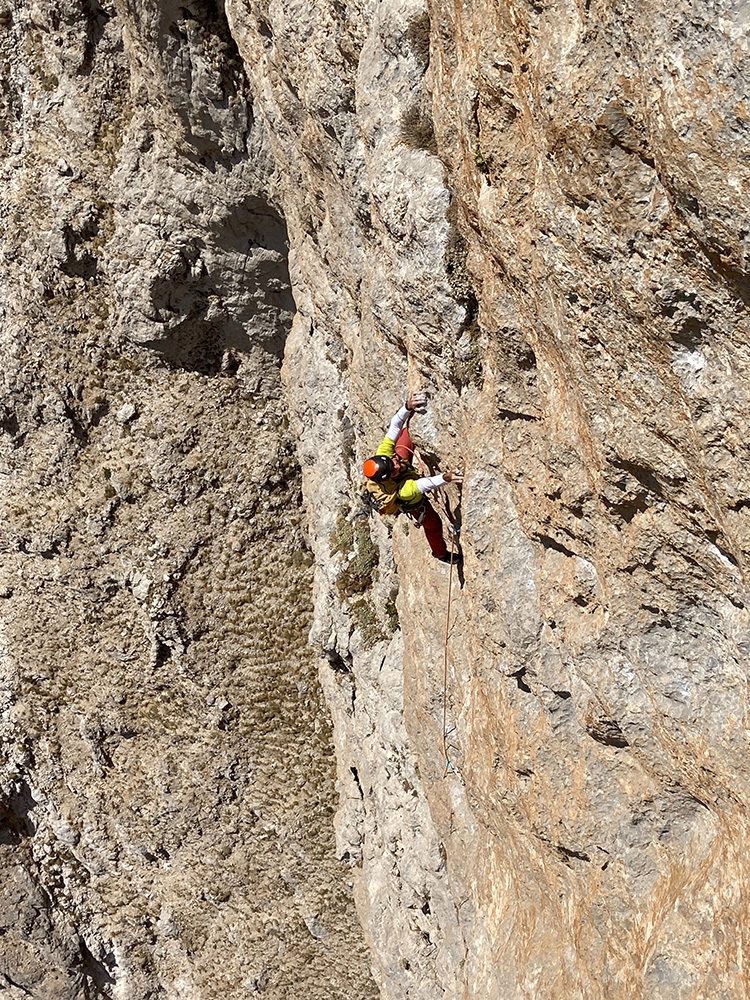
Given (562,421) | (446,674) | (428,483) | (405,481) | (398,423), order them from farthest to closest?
(446,674)
(398,423)
(405,481)
(428,483)
(562,421)

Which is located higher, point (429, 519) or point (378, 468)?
point (378, 468)

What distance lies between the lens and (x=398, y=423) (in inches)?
503

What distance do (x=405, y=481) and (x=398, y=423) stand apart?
3.54 feet

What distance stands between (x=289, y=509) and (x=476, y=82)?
14674 mm

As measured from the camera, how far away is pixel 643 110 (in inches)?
254

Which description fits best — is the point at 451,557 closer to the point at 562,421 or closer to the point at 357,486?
the point at 562,421

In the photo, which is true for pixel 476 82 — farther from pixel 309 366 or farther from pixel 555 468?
pixel 309 366

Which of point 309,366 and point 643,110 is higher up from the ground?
point 643,110

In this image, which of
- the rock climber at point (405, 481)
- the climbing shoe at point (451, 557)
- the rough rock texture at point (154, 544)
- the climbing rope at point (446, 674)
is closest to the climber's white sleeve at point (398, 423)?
the rock climber at point (405, 481)

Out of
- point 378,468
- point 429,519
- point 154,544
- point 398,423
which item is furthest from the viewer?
point 154,544

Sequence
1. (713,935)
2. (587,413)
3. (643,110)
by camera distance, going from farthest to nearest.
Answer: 1. (587,413)
2. (713,935)
3. (643,110)

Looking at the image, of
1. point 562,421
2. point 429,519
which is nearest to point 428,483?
point 429,519

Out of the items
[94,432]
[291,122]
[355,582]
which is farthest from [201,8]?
[355,582]

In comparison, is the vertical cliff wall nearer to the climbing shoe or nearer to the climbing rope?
the climbing rope
